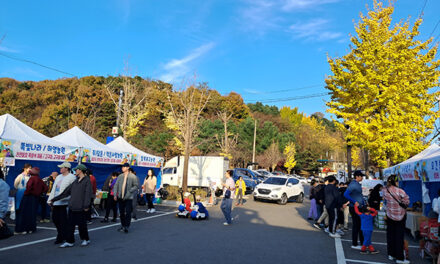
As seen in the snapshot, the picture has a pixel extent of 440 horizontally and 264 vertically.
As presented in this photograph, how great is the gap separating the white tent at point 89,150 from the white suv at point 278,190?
27.6 ft

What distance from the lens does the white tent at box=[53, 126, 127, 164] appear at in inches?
509

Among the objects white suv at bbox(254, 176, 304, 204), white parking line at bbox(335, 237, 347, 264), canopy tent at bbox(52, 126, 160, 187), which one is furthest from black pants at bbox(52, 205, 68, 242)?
white suv at bbox(254, 176, 304, 204)

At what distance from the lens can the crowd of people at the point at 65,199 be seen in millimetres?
6750

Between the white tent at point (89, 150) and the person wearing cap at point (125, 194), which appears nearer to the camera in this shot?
the person wearing cap at point (125, 194)

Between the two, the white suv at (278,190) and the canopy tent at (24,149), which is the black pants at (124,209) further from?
the white suv at (278,190)

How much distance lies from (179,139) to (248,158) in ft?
53.5

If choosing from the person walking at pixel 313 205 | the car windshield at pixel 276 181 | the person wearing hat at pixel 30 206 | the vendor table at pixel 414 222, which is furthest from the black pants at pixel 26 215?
the car windshield at pixel 276 181

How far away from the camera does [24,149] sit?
1033 centimetres

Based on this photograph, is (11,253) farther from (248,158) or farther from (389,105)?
(248,158)

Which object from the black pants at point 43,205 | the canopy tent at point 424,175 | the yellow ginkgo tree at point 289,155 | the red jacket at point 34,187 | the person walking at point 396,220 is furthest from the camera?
the yellow ginkgo tree at point 289,155

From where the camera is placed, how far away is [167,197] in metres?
18.0

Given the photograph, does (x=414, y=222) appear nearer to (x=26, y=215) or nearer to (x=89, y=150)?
(x=26, y=215)

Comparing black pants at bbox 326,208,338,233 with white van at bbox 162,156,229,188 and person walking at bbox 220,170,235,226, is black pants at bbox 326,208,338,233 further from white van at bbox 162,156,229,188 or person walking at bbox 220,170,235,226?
white van at bbox 162,156,229,188

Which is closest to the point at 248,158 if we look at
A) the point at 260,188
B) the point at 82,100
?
the point at 82,100
